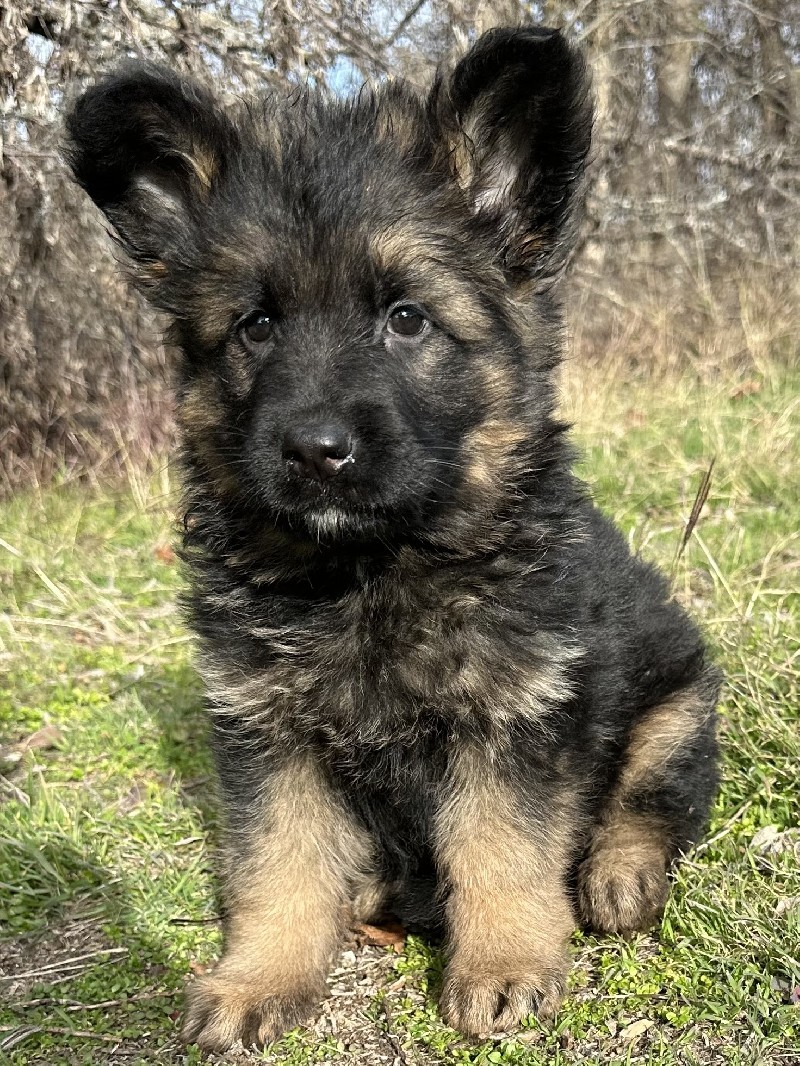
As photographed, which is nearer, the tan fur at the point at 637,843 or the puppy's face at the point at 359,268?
the puppy's face at the point at 359,268

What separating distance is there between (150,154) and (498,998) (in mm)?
2463

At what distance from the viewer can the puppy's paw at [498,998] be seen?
2.48 metres

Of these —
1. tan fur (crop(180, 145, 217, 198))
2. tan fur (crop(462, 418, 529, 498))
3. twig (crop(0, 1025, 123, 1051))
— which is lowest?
twig (crop(0, 1025, 123, 1051))

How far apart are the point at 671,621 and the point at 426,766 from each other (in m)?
1.18

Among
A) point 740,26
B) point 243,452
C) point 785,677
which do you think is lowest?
point 785,677

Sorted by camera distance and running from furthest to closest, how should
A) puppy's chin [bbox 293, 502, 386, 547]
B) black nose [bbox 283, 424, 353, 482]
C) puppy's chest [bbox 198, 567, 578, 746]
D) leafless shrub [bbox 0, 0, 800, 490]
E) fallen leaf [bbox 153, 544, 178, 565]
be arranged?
1. leafless shrub [bbox 0, 0, 800, 490]
2. fallen leaf [bbox 153, 544, 178, 565]
3. puppy's chest [bbox 198, 567, 578, 746]
4. puppy's chin [bbox 293, 502, 386, 547]
5. black nose [bbox 283, 424, 353, 482]

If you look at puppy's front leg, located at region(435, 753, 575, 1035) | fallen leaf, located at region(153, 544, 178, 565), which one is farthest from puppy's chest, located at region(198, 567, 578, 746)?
fallen leaf, located at region(153, 544, 178, 565)

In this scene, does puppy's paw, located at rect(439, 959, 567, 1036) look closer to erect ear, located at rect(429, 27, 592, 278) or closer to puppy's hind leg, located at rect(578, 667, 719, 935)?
puppy's hind leg, located at rect(578, 667, 719, 935)

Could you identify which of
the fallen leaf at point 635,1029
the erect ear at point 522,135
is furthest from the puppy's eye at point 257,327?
the fallen leaf at point 635,1029

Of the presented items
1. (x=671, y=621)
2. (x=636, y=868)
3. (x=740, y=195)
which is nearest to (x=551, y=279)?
(x=671, y=621)

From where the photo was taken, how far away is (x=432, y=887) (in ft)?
9.63

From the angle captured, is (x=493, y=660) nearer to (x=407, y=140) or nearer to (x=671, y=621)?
(x=671, y=621)

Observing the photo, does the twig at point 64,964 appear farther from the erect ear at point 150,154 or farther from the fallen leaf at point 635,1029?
the erect ear at point 150,154

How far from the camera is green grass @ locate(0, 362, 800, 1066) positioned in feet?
8.30
